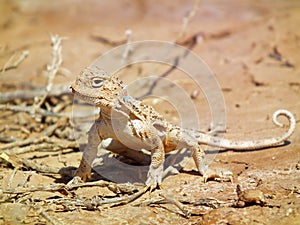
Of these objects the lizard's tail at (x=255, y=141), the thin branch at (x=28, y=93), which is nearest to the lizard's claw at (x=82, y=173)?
the lizard's tail at (x=255, y=141)

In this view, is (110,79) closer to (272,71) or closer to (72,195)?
(72,195)

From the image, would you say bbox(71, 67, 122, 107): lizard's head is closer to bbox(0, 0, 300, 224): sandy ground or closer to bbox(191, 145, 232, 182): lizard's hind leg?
bbox(0, 0, 300, 224): sandy ground

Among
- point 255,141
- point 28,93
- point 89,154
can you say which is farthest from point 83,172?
point 28,93

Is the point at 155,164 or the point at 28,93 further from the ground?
the point at 28,93

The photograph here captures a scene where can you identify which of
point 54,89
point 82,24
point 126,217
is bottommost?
point 126,217

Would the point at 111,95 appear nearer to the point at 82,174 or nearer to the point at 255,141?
the point at 82,174

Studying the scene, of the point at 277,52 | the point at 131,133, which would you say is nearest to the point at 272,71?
the point at 277,52
